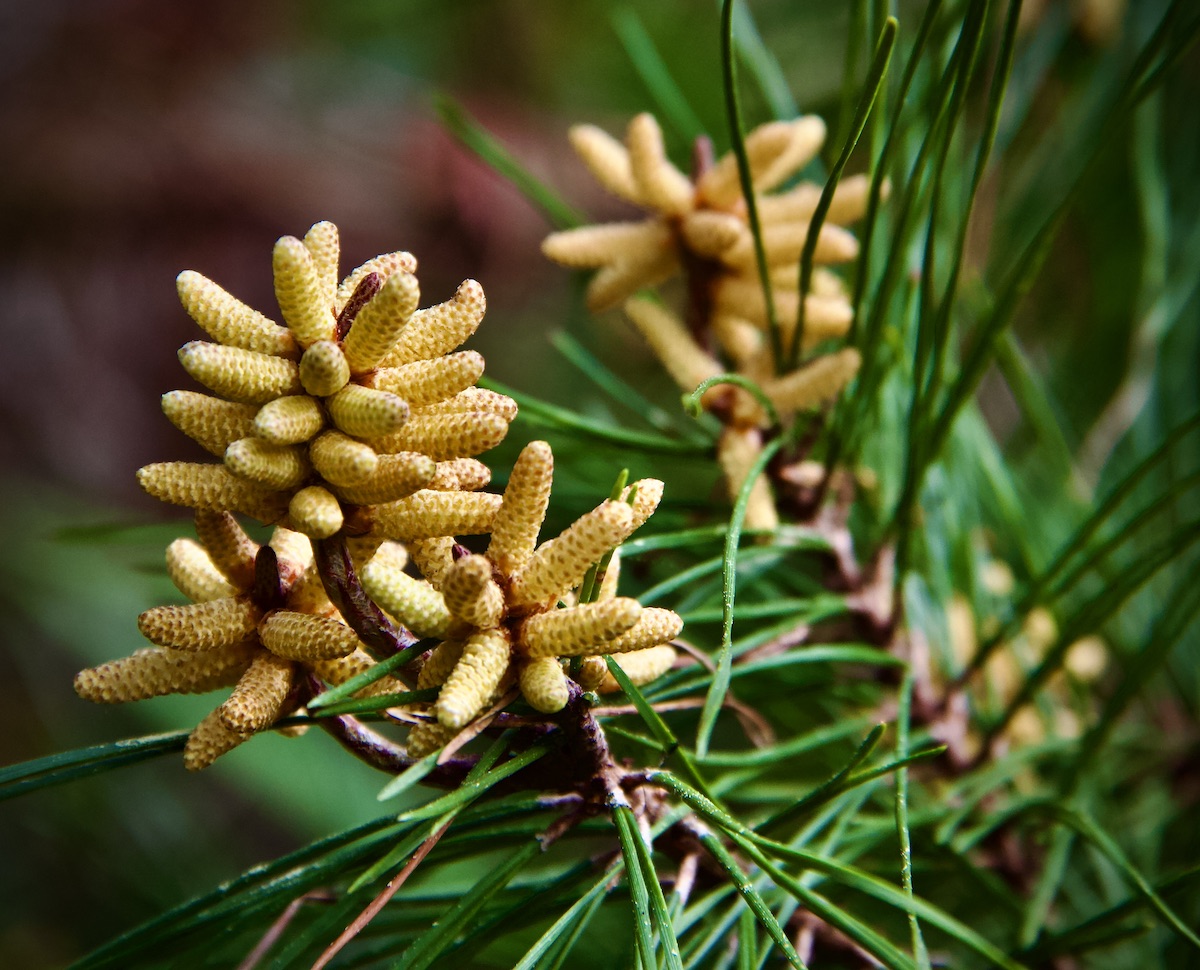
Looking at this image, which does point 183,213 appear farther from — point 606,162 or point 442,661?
point 442,661

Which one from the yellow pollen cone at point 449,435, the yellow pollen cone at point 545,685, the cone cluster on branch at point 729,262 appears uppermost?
the cone cluster on branch at point 729,262

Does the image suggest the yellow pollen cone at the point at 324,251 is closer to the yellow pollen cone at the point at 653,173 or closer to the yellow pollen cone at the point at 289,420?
the yellow pollen cone at the point at 289,420

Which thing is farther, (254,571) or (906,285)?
(906,285)

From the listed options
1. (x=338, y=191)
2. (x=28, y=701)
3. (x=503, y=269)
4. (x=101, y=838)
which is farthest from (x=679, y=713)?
(x=28, y=701)

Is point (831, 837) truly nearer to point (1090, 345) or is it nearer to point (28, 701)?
point (1090, 345)

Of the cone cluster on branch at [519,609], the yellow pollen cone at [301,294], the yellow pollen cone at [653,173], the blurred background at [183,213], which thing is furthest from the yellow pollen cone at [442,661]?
the blurred background at [183,213]

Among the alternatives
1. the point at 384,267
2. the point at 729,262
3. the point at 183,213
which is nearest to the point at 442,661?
the point at 384,267

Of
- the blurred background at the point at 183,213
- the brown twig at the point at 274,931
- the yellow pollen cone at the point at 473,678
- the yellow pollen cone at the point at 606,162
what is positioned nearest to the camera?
the yellow pollen cone at the point at 473,678
